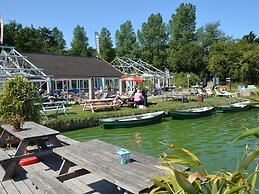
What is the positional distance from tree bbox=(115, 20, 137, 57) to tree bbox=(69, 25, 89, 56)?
705 centimetres

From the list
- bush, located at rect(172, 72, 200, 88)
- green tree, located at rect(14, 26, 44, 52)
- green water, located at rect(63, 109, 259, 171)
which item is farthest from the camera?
green tree, located at rect(14, 26, 44, 52)

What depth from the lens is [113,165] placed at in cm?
402

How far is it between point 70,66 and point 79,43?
32719 mm

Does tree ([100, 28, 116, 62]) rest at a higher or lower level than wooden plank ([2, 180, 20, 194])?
higher

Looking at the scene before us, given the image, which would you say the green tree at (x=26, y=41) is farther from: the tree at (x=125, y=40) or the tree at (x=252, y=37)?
the tree at (x=252, y=37)

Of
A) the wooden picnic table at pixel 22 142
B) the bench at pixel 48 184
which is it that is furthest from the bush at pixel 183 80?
the bench at pixel 48 184

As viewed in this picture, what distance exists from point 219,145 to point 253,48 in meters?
34.7

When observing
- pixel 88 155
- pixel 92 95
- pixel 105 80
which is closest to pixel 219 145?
pixel 88 155

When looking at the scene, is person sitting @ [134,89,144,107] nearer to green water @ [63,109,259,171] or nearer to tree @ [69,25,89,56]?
green water @ [63,109,259,171]

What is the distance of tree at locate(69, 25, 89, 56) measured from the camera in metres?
58.6

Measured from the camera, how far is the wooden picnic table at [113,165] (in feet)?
10.8

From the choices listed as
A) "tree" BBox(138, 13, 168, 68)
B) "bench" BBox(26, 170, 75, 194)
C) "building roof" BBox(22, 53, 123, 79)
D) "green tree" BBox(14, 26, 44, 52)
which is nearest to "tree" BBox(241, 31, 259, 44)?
"tree" BBox(138, 13, 168, 68)

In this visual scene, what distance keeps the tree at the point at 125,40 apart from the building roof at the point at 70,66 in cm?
2422

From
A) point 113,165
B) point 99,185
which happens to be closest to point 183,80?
point 99,185
